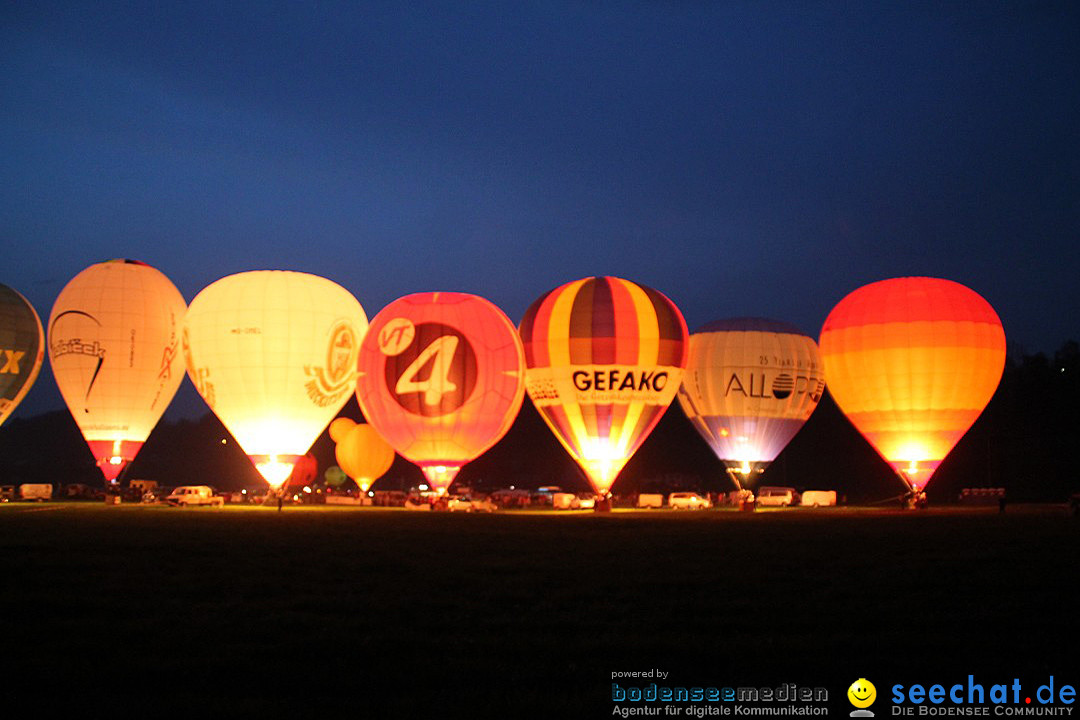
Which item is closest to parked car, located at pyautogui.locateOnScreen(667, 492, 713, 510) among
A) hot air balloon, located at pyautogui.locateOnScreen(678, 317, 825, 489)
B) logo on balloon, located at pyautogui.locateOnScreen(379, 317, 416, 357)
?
hot air balloon, located at pyautogui.locateOnScreen(678, 317, 825, 489)

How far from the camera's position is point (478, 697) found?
225 inches

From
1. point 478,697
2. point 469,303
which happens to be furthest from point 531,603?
point 469,303

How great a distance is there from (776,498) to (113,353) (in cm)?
2557

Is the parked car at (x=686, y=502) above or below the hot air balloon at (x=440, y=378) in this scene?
below

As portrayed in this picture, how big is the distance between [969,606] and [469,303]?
71.1ft

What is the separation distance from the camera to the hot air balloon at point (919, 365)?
33.0 metres

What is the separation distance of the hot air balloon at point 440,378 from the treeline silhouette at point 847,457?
84.0 ft

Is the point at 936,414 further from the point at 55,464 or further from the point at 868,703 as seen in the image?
the point at 55,464

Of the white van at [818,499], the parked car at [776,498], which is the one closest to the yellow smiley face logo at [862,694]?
the parked car at [776,498]

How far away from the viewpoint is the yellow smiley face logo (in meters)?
5.62

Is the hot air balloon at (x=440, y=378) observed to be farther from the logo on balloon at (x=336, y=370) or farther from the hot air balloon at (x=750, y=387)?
the hot air balloon at (x=750, y=387)

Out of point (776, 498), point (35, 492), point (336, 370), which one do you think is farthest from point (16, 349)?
point (776, 498)

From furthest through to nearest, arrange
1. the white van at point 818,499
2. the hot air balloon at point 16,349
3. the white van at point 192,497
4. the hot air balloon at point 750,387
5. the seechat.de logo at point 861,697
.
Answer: the white van at point 818,499 → the hot air balloon at point 16,349 → the hot air balloon at point 750,387 → the white van at point 192,497 → the seechat.de logo at point 861,697

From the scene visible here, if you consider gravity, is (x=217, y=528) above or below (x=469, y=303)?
below
